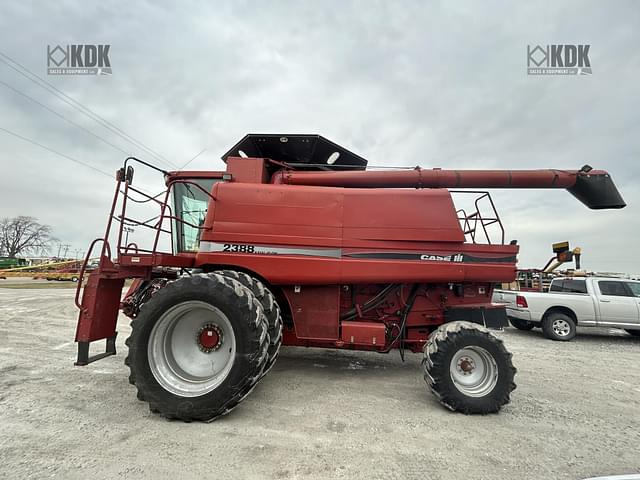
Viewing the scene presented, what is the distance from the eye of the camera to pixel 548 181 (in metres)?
4.43

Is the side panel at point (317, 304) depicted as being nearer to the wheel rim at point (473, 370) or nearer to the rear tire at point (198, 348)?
the rear tire at point (198, 348)

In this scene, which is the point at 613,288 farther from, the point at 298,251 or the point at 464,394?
the point at 298,251

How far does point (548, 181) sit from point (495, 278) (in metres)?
1.72

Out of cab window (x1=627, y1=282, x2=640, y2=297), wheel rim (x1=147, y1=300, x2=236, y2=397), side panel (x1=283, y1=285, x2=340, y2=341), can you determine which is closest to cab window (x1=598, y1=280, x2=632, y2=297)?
cab window (x1=627, y1=282, x2=640, y2=297)

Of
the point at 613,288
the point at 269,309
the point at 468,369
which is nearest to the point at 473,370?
the point at 468,369

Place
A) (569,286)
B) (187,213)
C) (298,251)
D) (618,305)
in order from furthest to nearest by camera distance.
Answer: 1. (569,286)
2. (618,305)
3. (187,213)
4. (298,251)

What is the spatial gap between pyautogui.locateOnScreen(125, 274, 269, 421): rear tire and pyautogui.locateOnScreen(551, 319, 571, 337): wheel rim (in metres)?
8.65

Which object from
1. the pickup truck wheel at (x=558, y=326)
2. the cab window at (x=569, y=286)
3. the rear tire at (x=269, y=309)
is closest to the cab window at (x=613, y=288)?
the cab window at (x=569, y=286)

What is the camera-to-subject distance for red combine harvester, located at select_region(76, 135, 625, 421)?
10.4ft

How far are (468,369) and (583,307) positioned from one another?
285 inches

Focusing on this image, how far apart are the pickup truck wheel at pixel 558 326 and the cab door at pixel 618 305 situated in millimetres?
805

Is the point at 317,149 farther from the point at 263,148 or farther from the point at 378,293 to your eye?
the point at 378,293

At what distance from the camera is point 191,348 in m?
3.45

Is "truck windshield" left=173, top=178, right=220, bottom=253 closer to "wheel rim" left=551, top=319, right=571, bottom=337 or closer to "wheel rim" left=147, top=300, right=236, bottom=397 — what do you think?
"wheel rim" left=147, top=300, right=236, bottom=397
